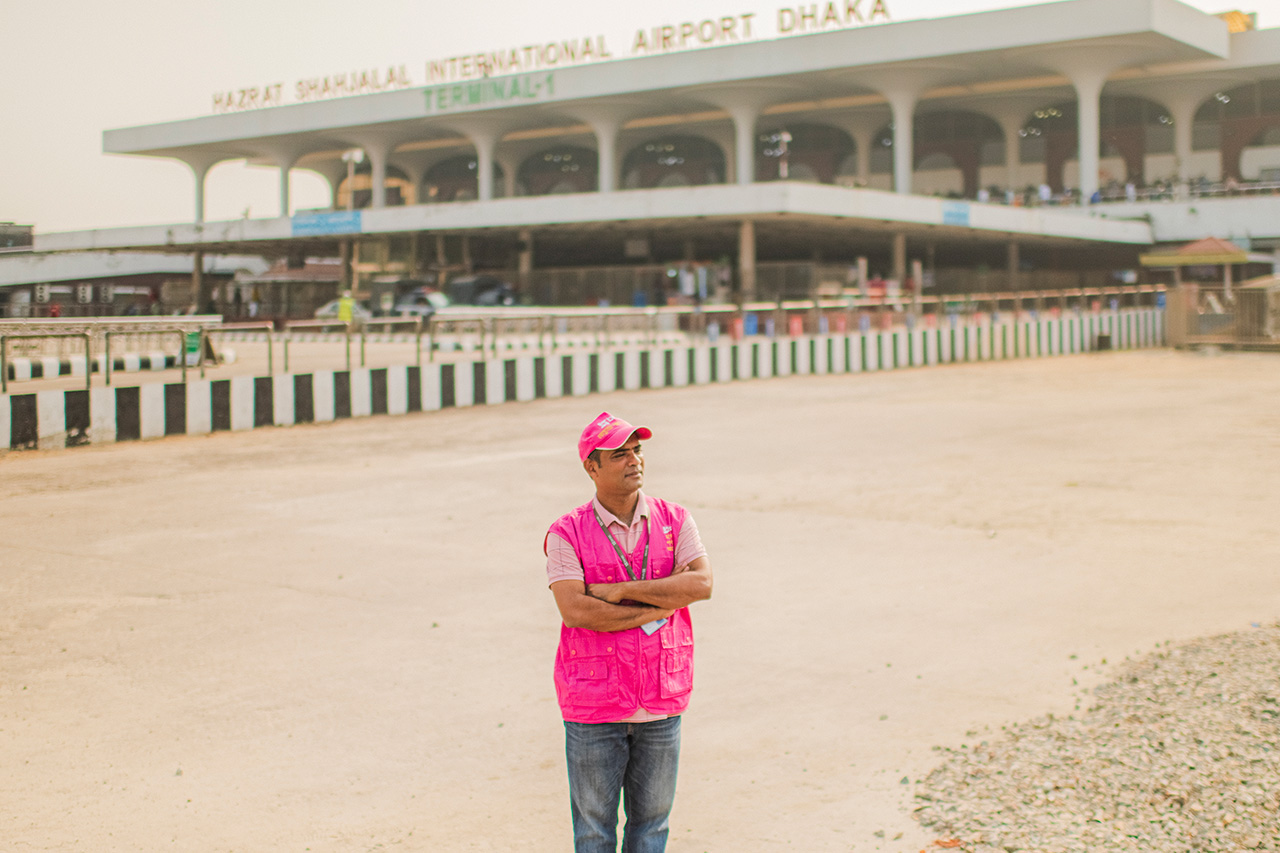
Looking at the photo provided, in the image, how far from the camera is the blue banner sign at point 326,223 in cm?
4800

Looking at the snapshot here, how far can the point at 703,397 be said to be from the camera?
20.5 m

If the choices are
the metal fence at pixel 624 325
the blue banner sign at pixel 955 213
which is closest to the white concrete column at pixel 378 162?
the blue banner sign at pixel 955 213

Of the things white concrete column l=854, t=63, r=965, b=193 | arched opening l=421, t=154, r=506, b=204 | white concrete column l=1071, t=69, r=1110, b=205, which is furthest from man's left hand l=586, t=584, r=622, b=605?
arched opening l=421, t=154, r=506, b=204

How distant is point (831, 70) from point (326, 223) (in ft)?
72.0

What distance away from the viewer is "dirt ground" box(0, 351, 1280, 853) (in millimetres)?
4359

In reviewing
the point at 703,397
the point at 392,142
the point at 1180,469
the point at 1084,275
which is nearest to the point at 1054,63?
the point at 1084,275

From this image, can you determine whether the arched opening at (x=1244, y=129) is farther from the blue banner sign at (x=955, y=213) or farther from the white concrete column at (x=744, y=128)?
the blue banner sign at (x=955, y=213)

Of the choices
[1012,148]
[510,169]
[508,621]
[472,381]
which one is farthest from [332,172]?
[508,621]

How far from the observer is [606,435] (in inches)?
127

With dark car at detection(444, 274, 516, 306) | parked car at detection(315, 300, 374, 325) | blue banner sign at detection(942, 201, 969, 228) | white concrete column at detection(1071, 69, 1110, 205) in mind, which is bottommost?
parked car at detection(315, 300, 374, 325)

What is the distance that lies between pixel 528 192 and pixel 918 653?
71.5 metres

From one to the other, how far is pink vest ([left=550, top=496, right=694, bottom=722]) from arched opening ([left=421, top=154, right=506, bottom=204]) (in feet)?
244

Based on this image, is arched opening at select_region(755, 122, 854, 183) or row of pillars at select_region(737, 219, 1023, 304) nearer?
row of pillars at select_region(737, 219, 1023, 304)

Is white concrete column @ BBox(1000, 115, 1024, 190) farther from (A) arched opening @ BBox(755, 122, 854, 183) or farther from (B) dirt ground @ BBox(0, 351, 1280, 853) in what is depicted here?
(B) dirt ground @ BBox(0, 351, 1280, 853)
